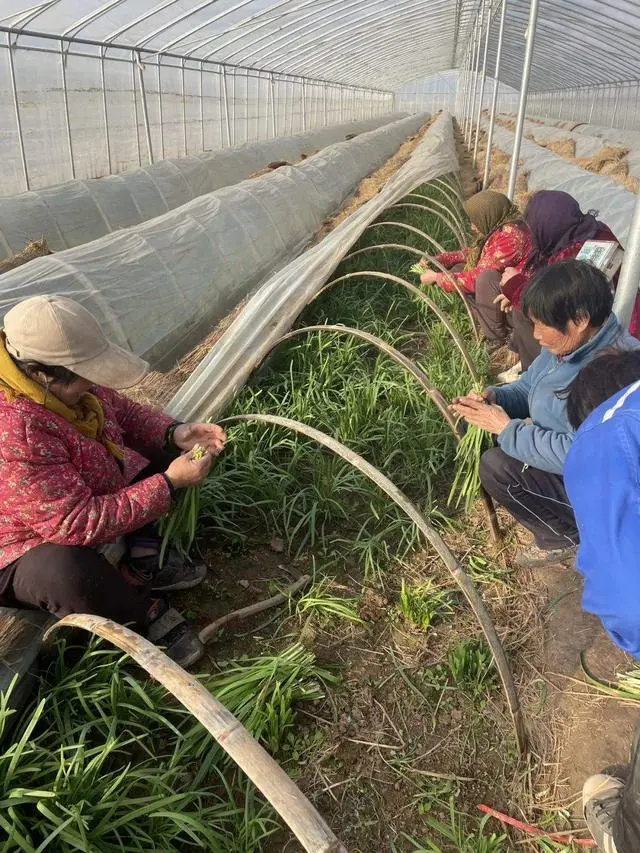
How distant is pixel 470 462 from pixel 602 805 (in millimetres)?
1393

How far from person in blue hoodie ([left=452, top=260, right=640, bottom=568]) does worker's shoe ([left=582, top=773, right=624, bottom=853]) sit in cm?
88

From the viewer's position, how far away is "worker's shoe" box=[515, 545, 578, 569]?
7.85ft

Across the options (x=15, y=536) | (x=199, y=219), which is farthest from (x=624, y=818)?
(x=199, y=219)

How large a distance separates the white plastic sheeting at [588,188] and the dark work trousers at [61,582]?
13.1 ft

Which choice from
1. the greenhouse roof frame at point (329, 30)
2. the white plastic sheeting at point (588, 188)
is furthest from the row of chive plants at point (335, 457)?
the greenhouse roof frame at point (329, 30)

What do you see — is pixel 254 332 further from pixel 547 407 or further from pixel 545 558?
pixel 545 558

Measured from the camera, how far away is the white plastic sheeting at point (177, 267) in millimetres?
3607

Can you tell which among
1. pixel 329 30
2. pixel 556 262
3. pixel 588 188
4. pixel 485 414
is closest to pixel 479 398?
pixel 485 414

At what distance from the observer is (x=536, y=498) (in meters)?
2.25

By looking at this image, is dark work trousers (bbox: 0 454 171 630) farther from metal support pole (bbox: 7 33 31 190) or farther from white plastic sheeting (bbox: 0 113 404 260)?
metal support pole (bbox: 7 33 31 190)

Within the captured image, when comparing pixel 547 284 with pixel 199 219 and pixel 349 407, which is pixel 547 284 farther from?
pixel 199 219

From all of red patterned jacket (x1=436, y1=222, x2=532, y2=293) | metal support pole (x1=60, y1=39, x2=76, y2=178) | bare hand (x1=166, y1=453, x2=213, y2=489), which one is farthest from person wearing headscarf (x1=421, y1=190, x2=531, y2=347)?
metal support pole (x1=60, y1=39, x2=76, y2=178)

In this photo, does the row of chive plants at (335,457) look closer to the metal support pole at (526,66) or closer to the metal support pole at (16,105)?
the metal support pole at (526,66)

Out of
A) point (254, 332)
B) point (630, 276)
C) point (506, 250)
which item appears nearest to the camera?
point (630, 276)
